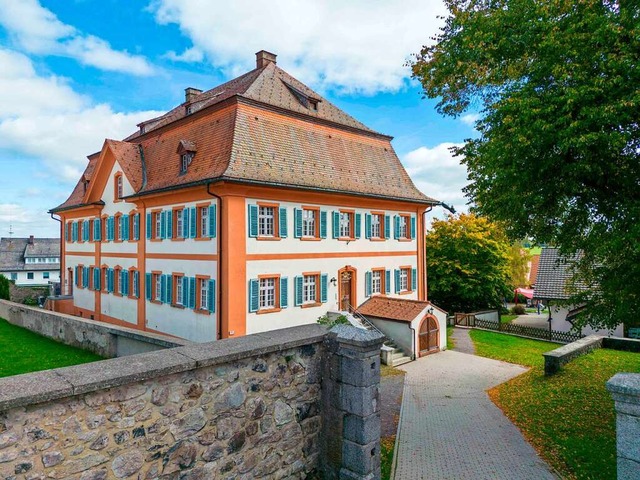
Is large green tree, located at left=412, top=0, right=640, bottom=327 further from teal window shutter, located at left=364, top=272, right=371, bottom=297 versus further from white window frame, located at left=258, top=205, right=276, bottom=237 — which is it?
teal window shutter, located at left=364, top=272, right=371, bottom=297

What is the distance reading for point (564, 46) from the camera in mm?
7660

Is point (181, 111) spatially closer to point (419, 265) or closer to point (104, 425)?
point (419, 265)

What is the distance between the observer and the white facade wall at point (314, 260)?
17.0 meters

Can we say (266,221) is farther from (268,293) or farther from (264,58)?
(264,58)

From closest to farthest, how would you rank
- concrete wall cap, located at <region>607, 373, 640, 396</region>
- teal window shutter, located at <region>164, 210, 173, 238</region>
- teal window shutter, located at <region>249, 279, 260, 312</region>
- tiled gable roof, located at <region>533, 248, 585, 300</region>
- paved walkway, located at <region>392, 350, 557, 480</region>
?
concrete wall cap, located at <region>607, 373, 640, 396</region>
paved walkway, located at <region>392, 350, 557, 480</region>
teal window shutter, located at <region>249, 279, 260, 312</region>
teal window shutter, located at <region>164, 210, 173, 238</region>
tiled gable roof, located at <region>533, 248, 585, 300</region>

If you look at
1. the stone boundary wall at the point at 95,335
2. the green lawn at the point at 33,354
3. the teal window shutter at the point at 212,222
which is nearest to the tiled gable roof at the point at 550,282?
the teal window shutter at the point at 212,222

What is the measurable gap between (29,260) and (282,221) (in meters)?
64.8

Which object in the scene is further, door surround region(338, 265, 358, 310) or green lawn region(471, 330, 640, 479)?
door surround region(338, 265, 358, 310)

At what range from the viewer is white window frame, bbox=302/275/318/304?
747 inches

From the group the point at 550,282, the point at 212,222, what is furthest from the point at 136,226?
the point at 550,282

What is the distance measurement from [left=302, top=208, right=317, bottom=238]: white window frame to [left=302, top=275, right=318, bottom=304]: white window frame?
6.09 ft

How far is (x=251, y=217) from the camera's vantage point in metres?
16.8

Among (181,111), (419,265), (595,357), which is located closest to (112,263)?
(181,111)

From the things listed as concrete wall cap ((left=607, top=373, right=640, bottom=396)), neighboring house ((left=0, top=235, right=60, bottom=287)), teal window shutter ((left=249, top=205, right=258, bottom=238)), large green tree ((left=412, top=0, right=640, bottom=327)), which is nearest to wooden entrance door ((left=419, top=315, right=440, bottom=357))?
teal window shutter ((left=249, top=205, right=258, bottom=238))
